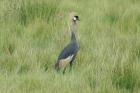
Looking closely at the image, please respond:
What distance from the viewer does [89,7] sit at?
738 cm

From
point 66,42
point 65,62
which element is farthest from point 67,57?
point 66,42

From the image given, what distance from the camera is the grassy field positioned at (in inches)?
163

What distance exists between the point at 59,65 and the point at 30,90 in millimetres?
614

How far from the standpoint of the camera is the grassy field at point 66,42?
4.15 m

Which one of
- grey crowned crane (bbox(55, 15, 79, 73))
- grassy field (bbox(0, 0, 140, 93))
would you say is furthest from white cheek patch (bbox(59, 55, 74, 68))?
grassy field (bbox(0, 0, 140, 93))

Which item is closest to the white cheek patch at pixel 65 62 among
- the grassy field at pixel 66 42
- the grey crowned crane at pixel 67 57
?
the grey crowned crane at pixel 67 57

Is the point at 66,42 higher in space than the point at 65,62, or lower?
lower

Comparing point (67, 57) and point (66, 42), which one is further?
point (66, 42)

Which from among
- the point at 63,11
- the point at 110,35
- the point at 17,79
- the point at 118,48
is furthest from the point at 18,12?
the point at 17,79

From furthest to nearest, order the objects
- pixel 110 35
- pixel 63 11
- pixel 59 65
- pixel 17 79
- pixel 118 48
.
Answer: pixel 63 11 < pixel 110 35 < pixel 118 48 < pixel 59 65 < pixel 17 79

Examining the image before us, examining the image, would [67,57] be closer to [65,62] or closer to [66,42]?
[65,62]

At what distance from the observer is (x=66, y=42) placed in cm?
568

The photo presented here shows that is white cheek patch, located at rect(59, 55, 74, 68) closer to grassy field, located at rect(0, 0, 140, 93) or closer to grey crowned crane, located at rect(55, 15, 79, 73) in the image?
grey crowned crane, located at rect(55, 15, 79, 73)

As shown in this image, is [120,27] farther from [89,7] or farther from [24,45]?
[24,45]
